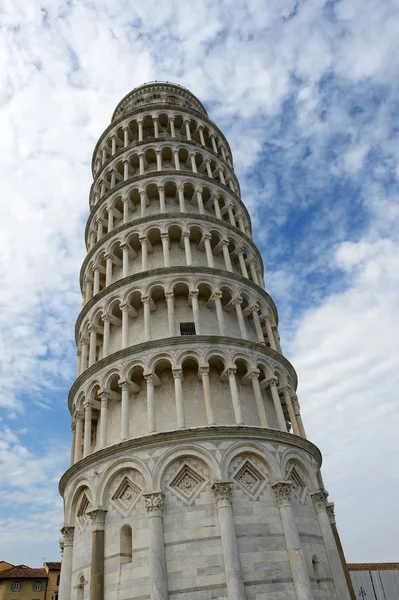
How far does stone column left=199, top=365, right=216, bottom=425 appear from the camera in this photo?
17.7 metres

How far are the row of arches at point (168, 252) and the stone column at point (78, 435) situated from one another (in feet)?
21.0

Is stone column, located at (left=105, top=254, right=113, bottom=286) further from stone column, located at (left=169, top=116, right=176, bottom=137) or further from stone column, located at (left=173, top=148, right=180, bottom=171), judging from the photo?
stone column, located at (left=169, top=116, right=176, bottom=137)

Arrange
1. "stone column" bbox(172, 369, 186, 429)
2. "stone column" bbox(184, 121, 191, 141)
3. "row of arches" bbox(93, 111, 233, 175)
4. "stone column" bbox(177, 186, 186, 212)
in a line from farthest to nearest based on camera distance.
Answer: "row of arches" bbox(93, 111, 233, 175), "stone column" bbox(184, 121, 191, 141), "stone column" bbox(177, 186, 186, 212), "stone column" bbox(172, 369, 186, 429)

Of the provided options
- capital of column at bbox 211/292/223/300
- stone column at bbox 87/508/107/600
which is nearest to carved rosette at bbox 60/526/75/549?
stone column at bbox 87/508/107/600

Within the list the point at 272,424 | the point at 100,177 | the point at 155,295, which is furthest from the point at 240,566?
the point at 100,177

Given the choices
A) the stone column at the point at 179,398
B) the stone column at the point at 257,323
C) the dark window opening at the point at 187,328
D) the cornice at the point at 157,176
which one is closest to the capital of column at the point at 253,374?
the stone column at the point at 257,323

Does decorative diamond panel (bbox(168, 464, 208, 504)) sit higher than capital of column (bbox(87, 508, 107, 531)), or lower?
higher

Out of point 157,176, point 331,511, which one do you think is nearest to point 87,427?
point 331,511

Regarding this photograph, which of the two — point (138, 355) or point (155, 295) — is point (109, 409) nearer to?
point (138, 355)

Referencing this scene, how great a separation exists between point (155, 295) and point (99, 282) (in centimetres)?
436

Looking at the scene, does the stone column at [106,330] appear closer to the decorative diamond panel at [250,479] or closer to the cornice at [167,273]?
the cornice at [167,273]

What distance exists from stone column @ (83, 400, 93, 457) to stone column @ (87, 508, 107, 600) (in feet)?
8.76

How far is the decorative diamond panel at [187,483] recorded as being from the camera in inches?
648

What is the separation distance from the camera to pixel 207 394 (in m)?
18.5
